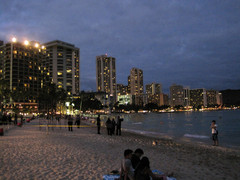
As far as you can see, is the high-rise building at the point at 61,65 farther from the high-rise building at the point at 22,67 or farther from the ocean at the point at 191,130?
the ocean at the point at 191,130

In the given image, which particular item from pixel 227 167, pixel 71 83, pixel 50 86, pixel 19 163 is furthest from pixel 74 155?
pixel 71 83

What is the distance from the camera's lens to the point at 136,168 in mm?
5465

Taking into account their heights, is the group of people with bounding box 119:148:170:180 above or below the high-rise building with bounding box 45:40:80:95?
below

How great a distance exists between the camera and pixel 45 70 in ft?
518

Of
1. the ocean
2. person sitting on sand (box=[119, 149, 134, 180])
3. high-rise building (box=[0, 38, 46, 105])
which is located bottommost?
the ocean

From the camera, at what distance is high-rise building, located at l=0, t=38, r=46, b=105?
132500 millimetres

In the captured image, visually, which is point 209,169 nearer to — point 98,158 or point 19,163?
point 98,158

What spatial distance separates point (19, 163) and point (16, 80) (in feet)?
453

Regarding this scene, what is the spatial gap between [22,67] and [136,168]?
147548mm

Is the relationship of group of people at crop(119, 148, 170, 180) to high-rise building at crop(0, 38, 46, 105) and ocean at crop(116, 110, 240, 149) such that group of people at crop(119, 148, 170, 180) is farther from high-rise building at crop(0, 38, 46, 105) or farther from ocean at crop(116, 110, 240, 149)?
high-rise building at crop(0, 38, 46, 105)

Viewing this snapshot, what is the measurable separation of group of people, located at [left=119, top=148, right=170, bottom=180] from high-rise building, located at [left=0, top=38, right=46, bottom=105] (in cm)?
12953

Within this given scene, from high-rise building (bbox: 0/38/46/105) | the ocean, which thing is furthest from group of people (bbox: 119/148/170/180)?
high-rise building (bbox: 0/38/46/105)

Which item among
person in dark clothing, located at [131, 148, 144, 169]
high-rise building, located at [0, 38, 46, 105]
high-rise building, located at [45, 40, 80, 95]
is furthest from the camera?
high-rise building, located at [45, 40, 80, 95]

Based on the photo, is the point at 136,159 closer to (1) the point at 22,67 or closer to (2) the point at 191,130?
(2) the point at 191,130
